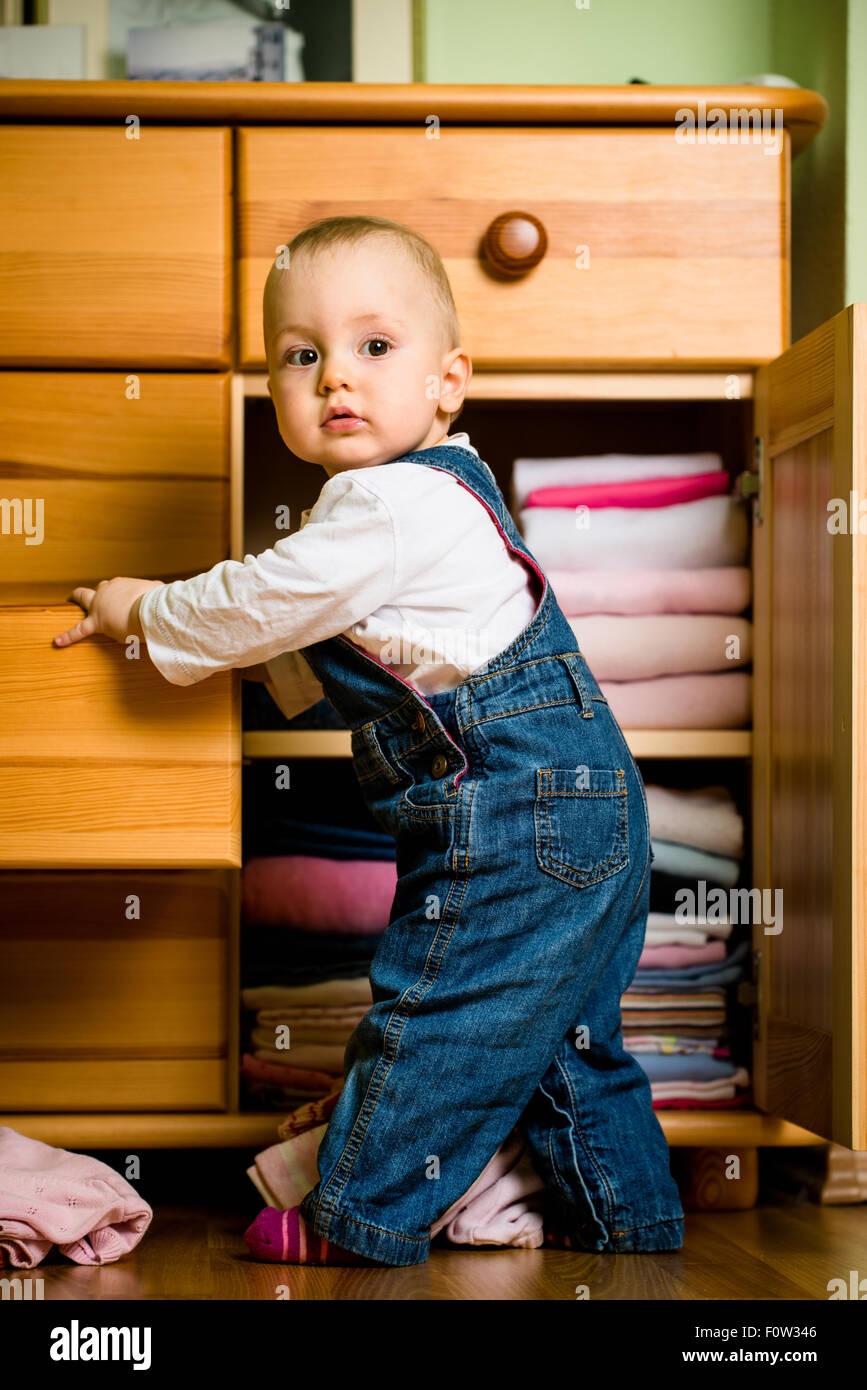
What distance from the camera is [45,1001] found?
1.19 m

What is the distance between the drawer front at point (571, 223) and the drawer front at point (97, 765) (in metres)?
0.41

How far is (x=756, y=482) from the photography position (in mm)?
1211

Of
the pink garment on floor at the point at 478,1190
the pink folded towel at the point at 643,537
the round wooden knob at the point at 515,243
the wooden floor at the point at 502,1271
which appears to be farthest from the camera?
the pink folded towel at the point at 643,537

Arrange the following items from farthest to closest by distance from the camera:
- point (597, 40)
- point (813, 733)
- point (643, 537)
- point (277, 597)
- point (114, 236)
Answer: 1. point (597, 40)
2. point (643, 537)
3. point (114, 236)
4. point (813, 733)
5. point (277, 597)

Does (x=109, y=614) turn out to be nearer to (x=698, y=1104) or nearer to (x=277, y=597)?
(x=277, y=597)

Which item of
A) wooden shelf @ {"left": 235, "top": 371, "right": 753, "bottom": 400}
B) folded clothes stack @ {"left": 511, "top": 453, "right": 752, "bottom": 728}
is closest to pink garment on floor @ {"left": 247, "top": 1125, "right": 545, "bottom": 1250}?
folded clothes stack @ {"left": 511, "top": 453, "right": 752, "bottom": 728}

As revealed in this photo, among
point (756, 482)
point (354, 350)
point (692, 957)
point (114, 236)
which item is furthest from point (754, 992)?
point (114, 236)

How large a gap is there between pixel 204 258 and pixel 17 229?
18 cm

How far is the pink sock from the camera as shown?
2.89 feet

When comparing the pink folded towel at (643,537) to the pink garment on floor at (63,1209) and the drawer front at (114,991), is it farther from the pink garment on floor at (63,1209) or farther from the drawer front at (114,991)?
the pink garment on floor at (63,1209)

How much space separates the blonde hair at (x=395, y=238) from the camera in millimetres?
959

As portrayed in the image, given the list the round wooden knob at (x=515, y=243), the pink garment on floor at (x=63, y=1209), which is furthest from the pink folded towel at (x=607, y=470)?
the pink garment on floor at (x=63, y=1209)

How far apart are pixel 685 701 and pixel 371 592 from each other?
0.45 meters
